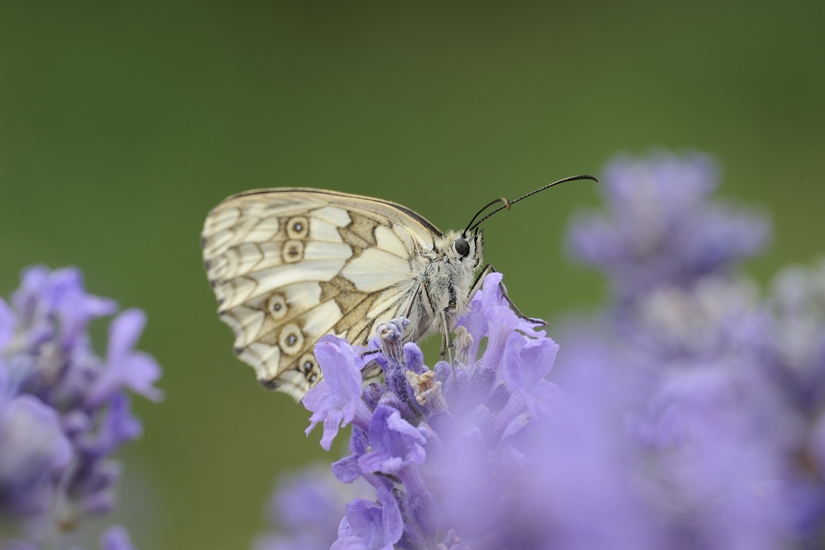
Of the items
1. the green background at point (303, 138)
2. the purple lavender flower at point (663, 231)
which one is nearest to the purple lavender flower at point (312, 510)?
the purple lavender flower at point (663, 231)

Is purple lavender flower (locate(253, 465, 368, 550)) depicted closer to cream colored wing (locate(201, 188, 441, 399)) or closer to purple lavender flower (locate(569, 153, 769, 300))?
cream colored wing (locate(201, 188, 441, 399))

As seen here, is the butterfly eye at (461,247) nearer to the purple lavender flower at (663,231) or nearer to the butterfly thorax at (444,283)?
the butterfly thorax at (444,283)

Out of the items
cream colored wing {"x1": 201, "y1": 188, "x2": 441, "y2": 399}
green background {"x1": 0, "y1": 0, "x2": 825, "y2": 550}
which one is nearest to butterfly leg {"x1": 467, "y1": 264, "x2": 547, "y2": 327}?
cream colored wing {"x1": 201, "y1": 188, "x2": 441, "y2": 399}

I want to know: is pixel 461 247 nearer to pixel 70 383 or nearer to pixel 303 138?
pixel 70 383

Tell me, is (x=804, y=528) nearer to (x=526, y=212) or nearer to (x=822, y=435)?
(x=822, y=435)

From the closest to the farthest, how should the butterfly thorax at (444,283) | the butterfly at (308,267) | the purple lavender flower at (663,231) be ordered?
1. the butterfly thorax at (444,283)
2. the butterfly at (308,267)
3. the purple lavender flower at (663,231)

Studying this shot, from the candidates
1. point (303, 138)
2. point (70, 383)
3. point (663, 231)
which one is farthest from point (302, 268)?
point (303, 138)

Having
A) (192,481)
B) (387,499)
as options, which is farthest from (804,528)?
(192,481)
